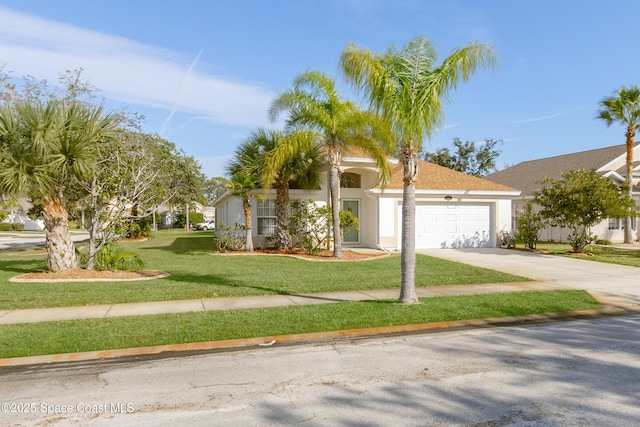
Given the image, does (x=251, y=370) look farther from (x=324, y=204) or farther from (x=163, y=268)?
(x=324, y=204)

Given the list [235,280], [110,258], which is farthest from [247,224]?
[235,280]

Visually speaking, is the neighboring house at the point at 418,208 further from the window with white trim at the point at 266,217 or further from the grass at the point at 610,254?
the grass at the point at 610,254

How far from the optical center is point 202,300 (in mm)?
9133

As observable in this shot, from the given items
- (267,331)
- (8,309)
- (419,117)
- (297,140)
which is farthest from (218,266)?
(419,117)

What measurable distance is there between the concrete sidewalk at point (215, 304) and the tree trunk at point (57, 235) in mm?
4001

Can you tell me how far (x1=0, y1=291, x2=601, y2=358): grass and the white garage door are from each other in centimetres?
1057

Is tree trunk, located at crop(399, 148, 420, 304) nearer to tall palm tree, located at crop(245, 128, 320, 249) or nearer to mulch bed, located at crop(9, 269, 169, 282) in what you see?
mulch bed, located at crop(9, 269, 169, 282)

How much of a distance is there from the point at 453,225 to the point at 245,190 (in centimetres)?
962

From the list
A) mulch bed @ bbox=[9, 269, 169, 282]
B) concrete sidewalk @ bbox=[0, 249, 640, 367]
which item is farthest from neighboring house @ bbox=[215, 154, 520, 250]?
mulch bed @ bbox=[9, 269, 169, 282]

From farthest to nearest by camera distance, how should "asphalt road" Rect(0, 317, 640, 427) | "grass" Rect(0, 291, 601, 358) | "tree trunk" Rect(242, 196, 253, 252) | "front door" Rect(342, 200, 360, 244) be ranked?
"front door" Rect(342, 200, 360, 244) → "tree trunk" Rect(242, 196, 253, 252) → "grass" Rect(0, 291, 601, 358) → "asphalt road" Rect(0, 317, 640, 427)

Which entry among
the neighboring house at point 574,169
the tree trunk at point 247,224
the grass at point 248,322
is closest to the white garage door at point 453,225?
the neighboring house at point 574,169

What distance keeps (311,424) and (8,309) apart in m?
7.41

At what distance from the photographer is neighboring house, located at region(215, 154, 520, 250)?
19.3 m

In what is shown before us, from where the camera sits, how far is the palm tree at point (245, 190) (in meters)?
17.6
